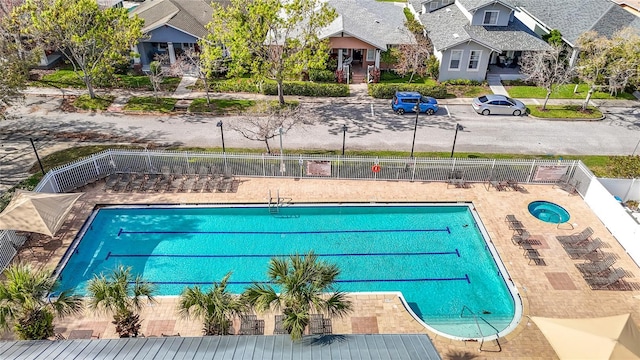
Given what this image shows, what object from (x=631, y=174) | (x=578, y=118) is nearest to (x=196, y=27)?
(x=578, y=118)

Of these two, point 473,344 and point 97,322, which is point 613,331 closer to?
point 473,344

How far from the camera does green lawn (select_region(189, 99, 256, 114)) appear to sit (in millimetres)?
35375

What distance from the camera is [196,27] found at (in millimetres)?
42000

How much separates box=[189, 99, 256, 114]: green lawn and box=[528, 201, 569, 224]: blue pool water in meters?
21.8

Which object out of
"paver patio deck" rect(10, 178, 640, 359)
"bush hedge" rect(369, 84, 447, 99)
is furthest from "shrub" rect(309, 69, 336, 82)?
"paver patio deck" rect(10, 178, 640, 359)

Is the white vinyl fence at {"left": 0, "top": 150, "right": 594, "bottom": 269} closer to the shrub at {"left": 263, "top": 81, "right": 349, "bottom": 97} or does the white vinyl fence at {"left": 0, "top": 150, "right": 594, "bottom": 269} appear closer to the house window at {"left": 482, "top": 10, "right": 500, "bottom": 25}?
the shrub at {"left": 263, "top": 81, "right": 349, "bottom": 97}

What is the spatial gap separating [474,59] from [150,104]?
1082 inches

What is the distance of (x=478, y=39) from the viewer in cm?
3881

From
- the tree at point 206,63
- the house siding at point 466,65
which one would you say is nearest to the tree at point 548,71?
the house siding at point 466,65

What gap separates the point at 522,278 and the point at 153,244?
18070 millimetres

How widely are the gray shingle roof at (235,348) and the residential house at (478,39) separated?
99.3 feet

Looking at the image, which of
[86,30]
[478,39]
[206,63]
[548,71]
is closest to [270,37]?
[206,63]

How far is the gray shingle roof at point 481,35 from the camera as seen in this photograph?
3891cm

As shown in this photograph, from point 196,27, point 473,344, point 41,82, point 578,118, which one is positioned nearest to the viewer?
point 473,344
